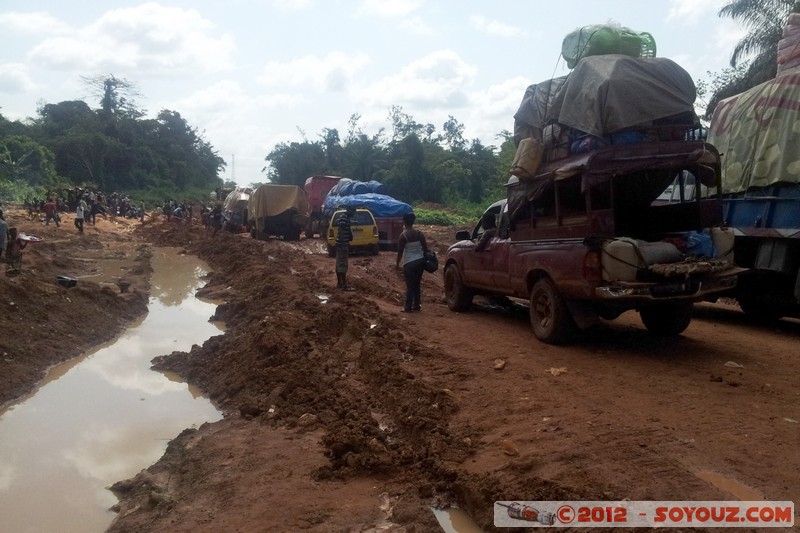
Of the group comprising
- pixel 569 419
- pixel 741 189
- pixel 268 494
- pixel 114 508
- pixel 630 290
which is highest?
pixel 741 189

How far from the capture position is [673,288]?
6.49 m

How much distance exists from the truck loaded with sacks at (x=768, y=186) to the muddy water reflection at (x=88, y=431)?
764 centimetres

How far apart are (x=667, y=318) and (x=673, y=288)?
57.6 inches

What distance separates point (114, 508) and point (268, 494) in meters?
1.50

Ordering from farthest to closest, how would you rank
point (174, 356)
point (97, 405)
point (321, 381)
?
point (174, 356) → point (97, 405) → point (321, 381)

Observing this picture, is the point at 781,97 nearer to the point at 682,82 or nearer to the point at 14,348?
the point at 682,82

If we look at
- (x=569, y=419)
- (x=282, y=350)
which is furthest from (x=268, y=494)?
(x=282, y=350)

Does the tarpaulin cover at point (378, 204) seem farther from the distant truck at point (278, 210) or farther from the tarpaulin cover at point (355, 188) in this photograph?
the distant truck at point (278, 210)

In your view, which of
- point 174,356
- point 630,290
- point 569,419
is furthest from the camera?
point 174,356

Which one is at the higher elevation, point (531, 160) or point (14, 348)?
point (531, 160)

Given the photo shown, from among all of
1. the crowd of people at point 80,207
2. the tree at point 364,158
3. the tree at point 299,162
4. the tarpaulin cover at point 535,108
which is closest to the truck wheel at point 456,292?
the tarpaulin cover at point 535,108

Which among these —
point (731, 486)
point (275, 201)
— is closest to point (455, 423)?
point (731, 486)

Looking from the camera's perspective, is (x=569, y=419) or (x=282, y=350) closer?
(x=569, y=419)

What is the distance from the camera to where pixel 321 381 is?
6828 millimetres
